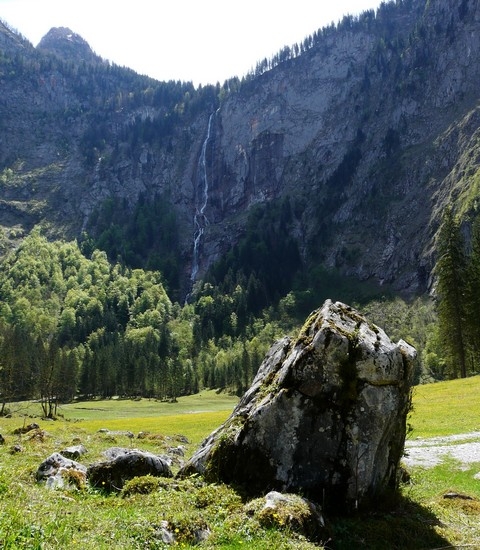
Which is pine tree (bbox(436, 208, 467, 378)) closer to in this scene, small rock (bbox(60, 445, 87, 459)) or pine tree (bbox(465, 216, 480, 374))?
pine tree (bbox(465, 216, 480, 374))

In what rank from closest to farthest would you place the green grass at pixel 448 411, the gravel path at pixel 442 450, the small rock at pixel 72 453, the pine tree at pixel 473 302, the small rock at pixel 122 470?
the small rock at pixel 122 470, the small rock at pixel 72 453, the gravel path at pixel 442 450, the green grass at pixel 448 411, the pine tree at pixel 473 302

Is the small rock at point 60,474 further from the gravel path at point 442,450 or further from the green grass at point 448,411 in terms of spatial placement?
the green grass at point 448,411

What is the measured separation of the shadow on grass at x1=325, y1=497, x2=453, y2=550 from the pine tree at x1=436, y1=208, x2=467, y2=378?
6294 centimetres

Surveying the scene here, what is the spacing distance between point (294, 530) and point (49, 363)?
90964 millimetres

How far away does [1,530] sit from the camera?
8.20m

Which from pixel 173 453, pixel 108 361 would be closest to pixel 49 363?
pixel 108 361

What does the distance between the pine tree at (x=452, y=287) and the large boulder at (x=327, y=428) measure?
201ft

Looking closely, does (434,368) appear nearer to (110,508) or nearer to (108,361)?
(108,361)

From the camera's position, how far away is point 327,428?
1430 centimetres

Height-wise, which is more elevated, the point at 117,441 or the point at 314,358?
the point at 314,358

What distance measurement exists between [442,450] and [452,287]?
51.3 m

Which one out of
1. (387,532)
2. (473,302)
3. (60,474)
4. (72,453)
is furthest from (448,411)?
(473,302)

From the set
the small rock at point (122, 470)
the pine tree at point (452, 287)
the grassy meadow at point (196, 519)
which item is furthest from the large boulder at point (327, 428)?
the pine tree at point (452, 287)

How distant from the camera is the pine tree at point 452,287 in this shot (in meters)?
70.9
